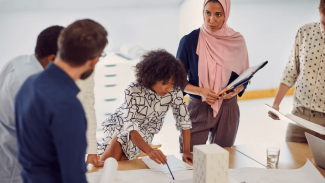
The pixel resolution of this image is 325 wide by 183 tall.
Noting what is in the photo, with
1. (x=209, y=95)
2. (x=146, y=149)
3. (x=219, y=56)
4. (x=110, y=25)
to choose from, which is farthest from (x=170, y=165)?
(x=110, y=25)

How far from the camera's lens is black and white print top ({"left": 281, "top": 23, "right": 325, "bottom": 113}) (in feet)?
5.93

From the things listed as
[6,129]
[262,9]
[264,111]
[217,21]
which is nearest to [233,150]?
[217,21]

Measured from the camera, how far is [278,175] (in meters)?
1.44

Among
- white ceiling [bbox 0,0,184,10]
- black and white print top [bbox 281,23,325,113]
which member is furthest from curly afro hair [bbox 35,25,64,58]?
white ceiling [bbox 0,0,184,10]

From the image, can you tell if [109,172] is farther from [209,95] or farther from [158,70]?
[209,95]

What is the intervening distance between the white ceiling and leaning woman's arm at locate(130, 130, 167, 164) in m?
2.63

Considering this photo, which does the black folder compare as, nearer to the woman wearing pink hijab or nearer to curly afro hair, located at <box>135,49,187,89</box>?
the woman wearing pink hijab

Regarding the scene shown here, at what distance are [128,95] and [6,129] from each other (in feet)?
2.07

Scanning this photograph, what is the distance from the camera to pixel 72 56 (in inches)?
31.7

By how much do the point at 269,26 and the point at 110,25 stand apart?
2.38 m

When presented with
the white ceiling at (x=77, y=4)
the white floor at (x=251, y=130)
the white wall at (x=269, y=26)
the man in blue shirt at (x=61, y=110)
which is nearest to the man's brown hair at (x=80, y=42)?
the man in blue shirt at (x=61, y=110)

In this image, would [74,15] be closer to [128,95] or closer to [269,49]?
[128,95]

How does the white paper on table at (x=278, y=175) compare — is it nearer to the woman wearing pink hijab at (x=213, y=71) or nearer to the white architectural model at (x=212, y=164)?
the white architectural model at (x=212, y=164)

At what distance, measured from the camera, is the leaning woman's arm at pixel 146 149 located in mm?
1483
